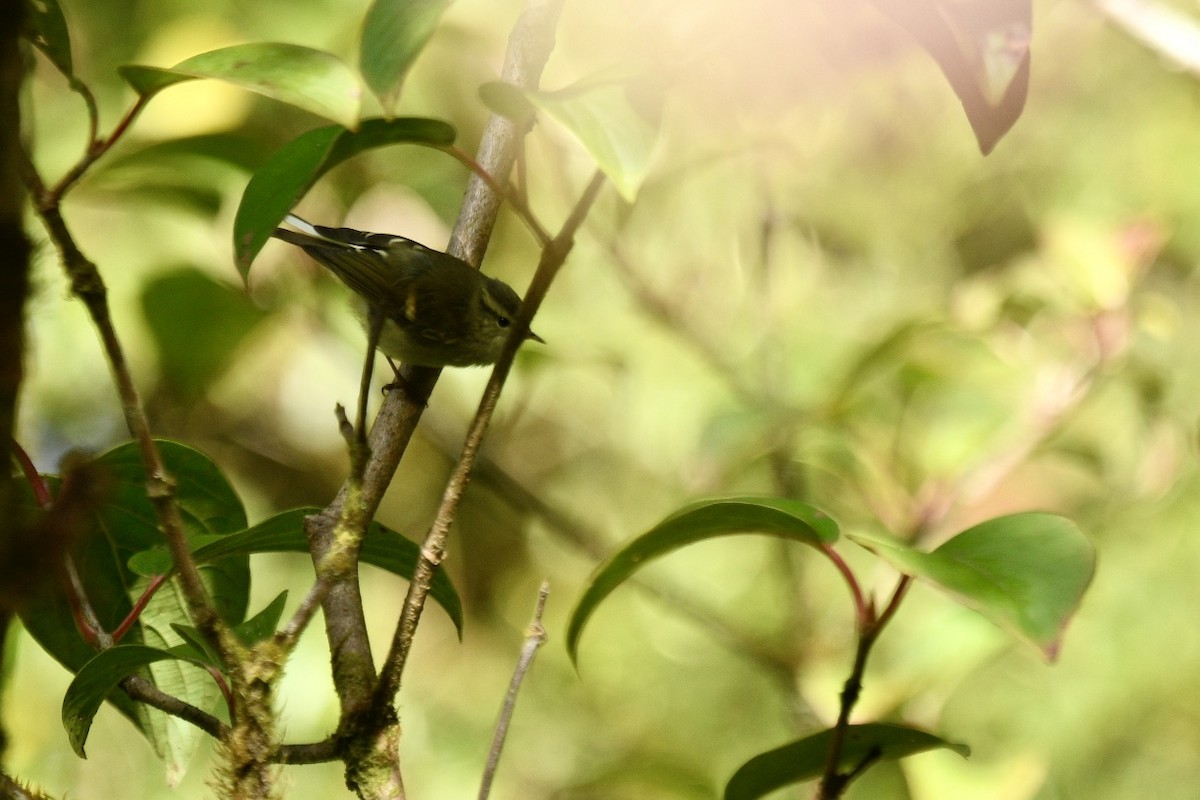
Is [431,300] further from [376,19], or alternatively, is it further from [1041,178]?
[1041,178]

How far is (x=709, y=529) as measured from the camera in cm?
77

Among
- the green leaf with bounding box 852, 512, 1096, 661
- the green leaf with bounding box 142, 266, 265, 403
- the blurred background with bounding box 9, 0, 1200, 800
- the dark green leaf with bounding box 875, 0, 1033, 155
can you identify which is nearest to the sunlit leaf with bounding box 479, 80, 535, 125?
the dark green leaf with bounding box 875, 0, 1033, 155

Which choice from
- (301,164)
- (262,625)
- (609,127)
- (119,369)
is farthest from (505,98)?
(262,625)

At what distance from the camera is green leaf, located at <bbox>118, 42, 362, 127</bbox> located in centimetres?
68

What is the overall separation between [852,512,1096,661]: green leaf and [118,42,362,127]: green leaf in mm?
457

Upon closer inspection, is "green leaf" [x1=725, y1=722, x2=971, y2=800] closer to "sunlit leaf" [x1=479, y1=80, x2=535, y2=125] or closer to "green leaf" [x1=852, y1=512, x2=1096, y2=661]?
"green leaf" [x1=852, y1=512, x2=1096, y2=661]

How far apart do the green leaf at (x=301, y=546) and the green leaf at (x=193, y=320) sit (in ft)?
2.93

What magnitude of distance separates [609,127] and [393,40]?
0.16 metres

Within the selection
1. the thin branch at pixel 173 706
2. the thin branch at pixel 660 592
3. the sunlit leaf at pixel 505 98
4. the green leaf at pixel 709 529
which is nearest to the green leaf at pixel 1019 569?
the green leaf at pixel 709 529

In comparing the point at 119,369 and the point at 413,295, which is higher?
the point at 413,295

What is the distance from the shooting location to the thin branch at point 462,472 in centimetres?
73

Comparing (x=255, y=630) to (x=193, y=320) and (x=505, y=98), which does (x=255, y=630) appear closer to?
(x=505, y=98)

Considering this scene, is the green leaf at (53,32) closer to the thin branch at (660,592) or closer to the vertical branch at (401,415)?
the vertical branch at (401,415)

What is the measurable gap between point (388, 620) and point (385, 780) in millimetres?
1508
